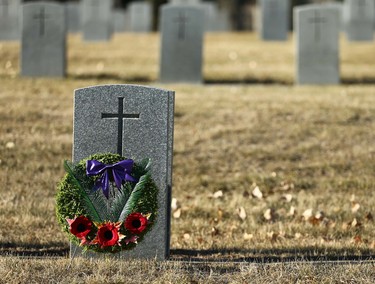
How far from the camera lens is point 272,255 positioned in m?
5.88

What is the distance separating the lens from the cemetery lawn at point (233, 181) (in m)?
5.00

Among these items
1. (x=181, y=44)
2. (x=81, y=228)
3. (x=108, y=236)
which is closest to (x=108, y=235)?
(x=108, y=236)

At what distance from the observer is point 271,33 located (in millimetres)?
23141

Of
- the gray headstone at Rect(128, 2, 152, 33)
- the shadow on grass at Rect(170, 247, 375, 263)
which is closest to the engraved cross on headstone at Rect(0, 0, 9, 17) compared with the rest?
the gray headstone at Rect(128, 2, 152, 33)

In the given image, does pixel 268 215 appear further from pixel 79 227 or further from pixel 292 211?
pixel 79 227

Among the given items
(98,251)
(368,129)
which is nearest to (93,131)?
(98,251)

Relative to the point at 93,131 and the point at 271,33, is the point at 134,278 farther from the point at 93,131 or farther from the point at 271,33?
the point at 271,33

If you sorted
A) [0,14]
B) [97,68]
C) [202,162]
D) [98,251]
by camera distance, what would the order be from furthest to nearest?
[0,14] < [97,68] < [202,162] < [98,251]

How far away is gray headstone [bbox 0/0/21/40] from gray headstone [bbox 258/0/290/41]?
6.83m

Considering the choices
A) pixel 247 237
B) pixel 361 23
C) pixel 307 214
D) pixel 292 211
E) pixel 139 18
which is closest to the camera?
pixel 247 237

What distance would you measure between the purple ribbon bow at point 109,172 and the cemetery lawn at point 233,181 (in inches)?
20.7

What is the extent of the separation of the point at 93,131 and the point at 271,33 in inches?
717

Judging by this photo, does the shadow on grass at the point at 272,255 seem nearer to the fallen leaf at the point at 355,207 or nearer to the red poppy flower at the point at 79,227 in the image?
the red poppy flower at the point at 79,227

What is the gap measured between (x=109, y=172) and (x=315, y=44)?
8992mm
